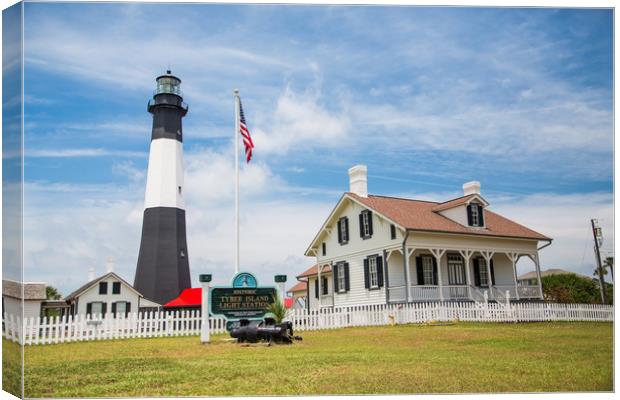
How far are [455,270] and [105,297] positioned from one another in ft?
44.9

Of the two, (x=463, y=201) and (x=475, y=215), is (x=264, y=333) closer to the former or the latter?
(x=463, y=201)

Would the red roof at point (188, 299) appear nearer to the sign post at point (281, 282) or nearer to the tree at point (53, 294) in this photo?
the tree at point (53, 294)

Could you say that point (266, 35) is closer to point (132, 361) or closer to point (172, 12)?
point (172, 12)

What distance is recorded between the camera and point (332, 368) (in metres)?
8.90

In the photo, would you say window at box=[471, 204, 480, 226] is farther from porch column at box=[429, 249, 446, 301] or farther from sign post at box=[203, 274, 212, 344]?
sign post at box=[203, 274, 212, 344]

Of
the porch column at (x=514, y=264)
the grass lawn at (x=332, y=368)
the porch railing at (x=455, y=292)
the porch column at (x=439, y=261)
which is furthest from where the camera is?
the porch column at (x=514, y=264)

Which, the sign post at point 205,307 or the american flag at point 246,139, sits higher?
the american flag at point 246,139

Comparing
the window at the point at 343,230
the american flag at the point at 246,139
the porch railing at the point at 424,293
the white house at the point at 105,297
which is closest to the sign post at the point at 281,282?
the american flag at the point at 246,139

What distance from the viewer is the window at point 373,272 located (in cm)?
2259

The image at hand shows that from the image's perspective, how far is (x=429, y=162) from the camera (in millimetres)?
13648

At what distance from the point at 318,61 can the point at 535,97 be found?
412 cm

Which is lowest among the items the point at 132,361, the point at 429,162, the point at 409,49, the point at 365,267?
the point at 132,361

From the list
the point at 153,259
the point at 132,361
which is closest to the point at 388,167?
the point at 132,361

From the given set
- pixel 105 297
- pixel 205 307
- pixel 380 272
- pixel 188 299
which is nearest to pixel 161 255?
pixel 188 299
